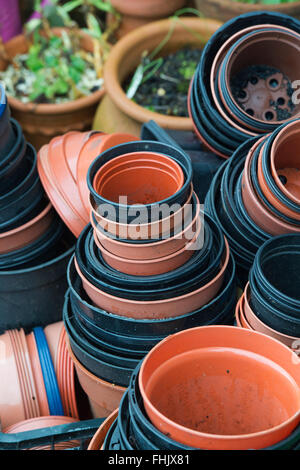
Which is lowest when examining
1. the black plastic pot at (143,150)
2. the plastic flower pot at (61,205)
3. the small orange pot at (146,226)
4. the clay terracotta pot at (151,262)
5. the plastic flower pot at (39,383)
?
the plastic flower pot at (39,383)

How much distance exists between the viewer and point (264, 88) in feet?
8.63

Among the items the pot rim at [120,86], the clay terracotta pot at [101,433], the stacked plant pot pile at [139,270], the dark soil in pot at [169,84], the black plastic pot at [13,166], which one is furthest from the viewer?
the dark soil in pot at [169,84]

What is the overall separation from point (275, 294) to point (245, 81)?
1.36m

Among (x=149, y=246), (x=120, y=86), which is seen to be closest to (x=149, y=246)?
(x=149, y=246)

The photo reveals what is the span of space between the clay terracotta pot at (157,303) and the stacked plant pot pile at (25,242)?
59cm

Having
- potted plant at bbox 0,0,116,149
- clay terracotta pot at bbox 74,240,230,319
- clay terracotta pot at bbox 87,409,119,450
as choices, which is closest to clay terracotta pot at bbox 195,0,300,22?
potted plant at bbox 0,0,116,149

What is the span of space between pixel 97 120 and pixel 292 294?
201cm

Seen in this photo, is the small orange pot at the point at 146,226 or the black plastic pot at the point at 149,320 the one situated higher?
the small orange pot at the point at 146,226

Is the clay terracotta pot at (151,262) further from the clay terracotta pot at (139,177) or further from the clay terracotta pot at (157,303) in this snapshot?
the clay terracotta pot at (139,177)

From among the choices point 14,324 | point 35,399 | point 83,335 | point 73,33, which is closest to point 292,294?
point 83,335

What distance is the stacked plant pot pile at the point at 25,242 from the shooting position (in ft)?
7.63

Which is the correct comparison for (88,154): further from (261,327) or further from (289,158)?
(261,327)

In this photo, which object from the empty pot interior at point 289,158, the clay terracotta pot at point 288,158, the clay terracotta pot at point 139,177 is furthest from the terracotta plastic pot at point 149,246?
→ the empty pot interior at point 289,158

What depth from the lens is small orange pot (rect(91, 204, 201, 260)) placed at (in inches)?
70.3
